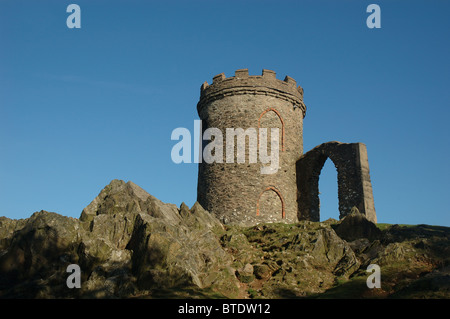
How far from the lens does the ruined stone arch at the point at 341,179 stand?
2347cm

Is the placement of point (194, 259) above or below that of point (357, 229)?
below

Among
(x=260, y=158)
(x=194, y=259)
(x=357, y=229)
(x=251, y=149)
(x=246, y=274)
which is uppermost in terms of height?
(x=251, y=149)

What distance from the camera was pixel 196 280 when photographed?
14.3 meters

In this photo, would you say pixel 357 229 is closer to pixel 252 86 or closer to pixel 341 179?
pixel 341 179

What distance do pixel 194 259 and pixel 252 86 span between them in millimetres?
15398

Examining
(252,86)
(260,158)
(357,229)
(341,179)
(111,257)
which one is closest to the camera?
(111,257)

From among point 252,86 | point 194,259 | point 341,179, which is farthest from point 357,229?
point 252,86

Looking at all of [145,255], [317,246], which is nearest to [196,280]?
[145,255]

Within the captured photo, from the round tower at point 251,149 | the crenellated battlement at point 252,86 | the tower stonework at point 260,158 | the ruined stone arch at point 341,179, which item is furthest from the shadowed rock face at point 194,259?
the crenellated battlement at point 252,86

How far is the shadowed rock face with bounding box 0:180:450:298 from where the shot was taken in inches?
539

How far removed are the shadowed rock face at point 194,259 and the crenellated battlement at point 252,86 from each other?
37.4 ft

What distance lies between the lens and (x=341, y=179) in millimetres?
25031
